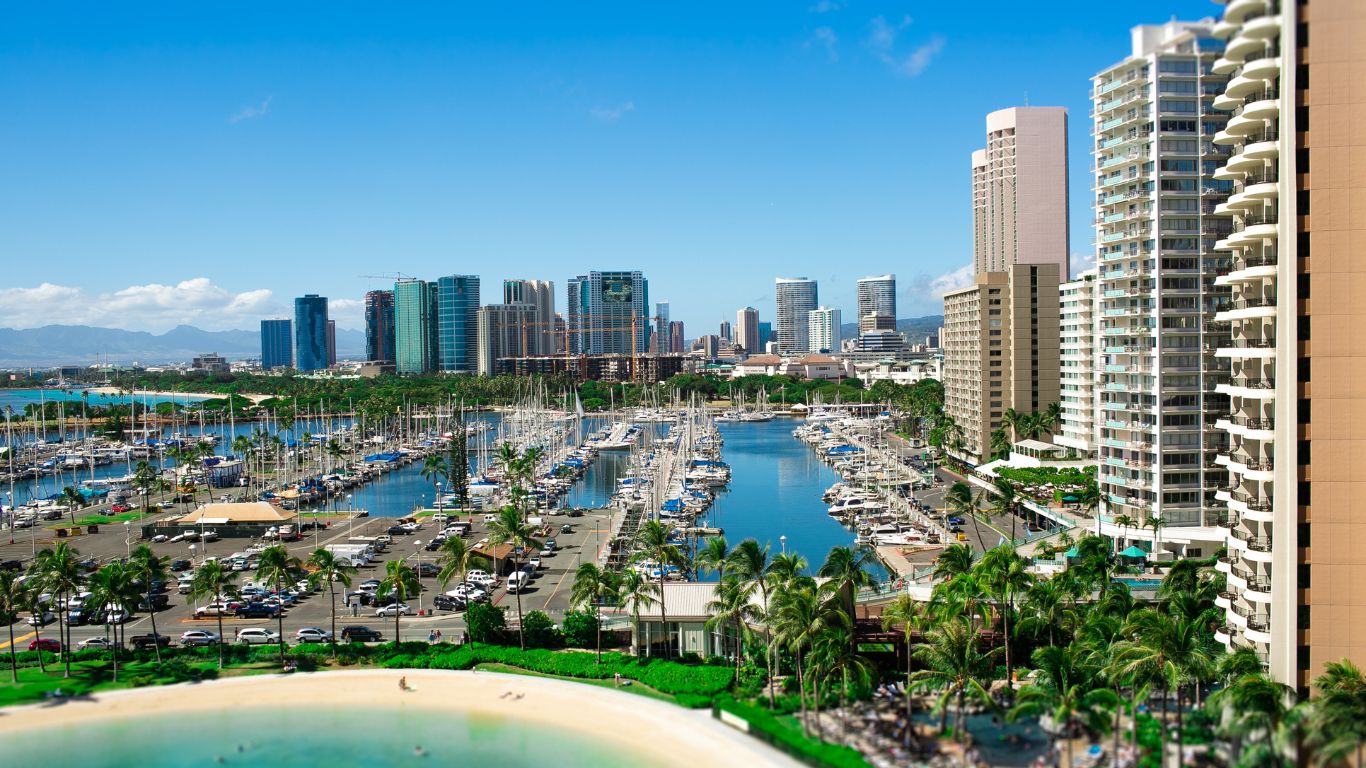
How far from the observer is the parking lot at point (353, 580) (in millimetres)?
35875

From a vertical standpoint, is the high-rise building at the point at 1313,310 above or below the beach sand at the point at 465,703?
above

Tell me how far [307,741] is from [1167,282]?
34731 mm

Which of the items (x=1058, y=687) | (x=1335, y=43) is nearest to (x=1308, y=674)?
(x=1058, y=687)

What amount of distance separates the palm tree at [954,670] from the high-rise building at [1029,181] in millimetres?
98132

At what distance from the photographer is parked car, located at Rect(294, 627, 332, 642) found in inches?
1335

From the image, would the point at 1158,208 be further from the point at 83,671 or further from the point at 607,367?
the point at 607,367

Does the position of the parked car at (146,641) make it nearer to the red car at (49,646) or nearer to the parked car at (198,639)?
the parked car at (198,639)

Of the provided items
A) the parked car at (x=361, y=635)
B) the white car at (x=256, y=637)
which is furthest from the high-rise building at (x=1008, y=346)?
the white car at (x=256, y=637)

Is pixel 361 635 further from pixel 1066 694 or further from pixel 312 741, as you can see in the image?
pixel 1066 694

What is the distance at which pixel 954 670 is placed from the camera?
79.0 ft

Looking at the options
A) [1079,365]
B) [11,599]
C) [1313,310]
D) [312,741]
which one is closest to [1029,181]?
[1079,365]

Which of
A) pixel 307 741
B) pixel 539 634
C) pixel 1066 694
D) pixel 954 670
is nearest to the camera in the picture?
pixel 1066 694

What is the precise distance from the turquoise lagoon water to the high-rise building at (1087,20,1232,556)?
27.3 meters

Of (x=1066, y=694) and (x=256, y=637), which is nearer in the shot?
(x=1066, y=694)
